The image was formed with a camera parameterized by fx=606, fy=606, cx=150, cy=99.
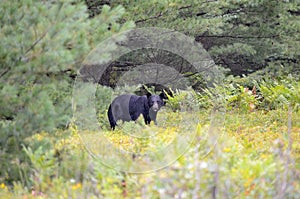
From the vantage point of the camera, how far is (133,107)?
14.6 m

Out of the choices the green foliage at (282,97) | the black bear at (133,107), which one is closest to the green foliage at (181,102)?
the black bear at (133,107)

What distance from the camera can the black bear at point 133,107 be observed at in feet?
46.8

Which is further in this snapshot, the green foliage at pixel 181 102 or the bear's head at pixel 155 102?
the green foliage at pixel 181 102

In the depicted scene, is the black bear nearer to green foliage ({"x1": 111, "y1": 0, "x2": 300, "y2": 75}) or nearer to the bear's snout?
the bear's snout

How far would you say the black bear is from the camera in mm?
14273

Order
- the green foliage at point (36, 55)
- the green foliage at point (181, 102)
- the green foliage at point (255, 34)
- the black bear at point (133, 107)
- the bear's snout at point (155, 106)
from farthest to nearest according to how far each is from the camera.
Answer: the green foliage at point (255, 34) < the green foliage at point (181, 102) < the black bear at point (133, 107) < the bear's snout at point (155, 106) < the green foliage at point (36, 55)

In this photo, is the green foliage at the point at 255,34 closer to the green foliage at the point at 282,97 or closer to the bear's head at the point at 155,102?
the green foliage at the point at 282,97

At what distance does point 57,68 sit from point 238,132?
4897 millimetres

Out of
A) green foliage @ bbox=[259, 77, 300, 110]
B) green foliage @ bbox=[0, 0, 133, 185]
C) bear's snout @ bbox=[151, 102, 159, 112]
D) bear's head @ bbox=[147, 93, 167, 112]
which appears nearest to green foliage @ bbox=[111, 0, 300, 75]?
green foliage @ bbox=[259, 77, 300, 110]

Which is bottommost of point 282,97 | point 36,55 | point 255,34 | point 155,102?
point 282,97

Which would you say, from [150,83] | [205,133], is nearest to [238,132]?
[205,133]

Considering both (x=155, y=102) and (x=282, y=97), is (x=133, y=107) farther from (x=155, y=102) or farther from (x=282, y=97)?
(x=282, y=97)

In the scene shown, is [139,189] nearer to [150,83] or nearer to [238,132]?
[238,132]

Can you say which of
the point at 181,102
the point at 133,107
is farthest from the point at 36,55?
the point at 181,102
